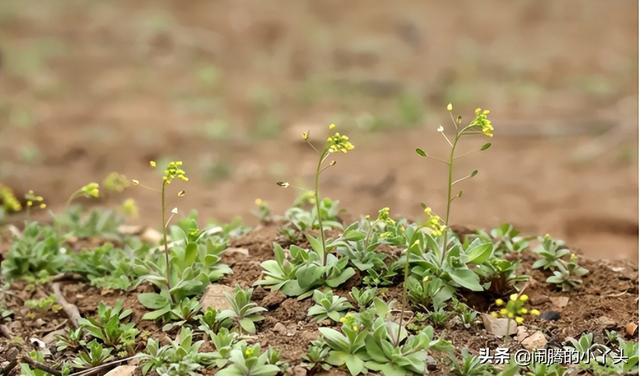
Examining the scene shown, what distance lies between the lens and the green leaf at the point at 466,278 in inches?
114

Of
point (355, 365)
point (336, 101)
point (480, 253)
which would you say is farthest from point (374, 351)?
point (336, 101)

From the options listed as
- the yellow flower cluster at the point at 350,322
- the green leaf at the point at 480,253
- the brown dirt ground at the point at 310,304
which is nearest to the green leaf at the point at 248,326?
the brown dirt ground at the point at 310,304

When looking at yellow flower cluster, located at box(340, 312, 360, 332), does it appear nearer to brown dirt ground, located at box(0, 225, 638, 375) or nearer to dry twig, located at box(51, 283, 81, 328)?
brown dirt ground, located at box(0, 225, 638, 375)

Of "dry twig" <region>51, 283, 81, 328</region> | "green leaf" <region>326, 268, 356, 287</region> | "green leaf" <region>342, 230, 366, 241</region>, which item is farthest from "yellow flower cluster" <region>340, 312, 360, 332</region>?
"dry twig" <region>51, 283, 81, 328</region>

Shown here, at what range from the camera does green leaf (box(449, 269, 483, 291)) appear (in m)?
2.90

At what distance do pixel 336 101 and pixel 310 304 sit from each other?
22.5 ft

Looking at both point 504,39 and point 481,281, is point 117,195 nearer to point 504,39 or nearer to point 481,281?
point 481,281

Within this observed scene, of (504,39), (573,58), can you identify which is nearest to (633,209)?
(573,58)

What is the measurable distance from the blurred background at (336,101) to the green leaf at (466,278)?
265cm

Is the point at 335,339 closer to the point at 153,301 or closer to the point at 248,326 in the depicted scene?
the point at 248,326

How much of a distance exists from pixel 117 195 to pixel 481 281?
4.07 m

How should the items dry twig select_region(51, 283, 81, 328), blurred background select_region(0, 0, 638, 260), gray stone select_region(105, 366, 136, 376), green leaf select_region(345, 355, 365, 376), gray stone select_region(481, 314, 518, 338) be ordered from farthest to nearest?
1. blurred background select_region(0, 0, 638, 260)
2. dry twig select_region(51, 283, 81, 328)
3. gray stone select_region(481, 314, 518, 338)
4. gray stone select_region(105, 366, 136, 376)
5. green leaf select_region(345, 355, 365, 376)

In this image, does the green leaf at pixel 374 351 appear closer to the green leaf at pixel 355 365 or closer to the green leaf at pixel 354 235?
the green leaf at pixel 355 365

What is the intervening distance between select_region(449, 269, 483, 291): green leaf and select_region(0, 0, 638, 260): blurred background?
2.65 m
